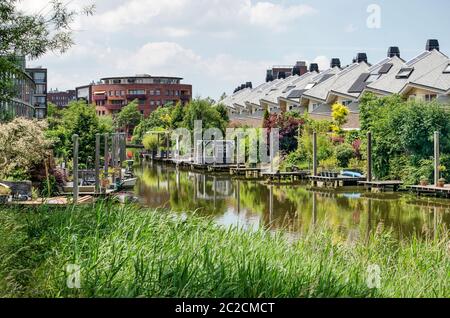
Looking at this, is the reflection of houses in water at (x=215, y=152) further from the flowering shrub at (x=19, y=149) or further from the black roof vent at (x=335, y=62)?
the flowering shrub at (x=19, y=149)

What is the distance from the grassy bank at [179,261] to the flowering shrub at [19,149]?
916 cm

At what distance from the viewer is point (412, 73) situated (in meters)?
34.2

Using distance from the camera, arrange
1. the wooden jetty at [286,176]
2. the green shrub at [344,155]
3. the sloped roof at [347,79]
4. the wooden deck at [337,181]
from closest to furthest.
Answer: the wooden deck at [337,181]
the wooden jetty at [286,176]
the green shrub at [344,155]
the sloped roof at [347,79]

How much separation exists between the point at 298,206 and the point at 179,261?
1466 cm

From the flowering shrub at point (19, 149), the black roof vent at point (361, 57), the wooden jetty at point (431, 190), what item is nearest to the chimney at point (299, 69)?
the black roof vent at point (361, 57)

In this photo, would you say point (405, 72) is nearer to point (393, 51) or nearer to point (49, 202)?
point (393, 51)

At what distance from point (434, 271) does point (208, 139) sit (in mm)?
38571

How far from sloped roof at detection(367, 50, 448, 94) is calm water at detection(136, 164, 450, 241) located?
9.27m

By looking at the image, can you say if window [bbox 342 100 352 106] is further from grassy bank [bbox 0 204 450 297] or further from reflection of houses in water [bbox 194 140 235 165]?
grassy bank [bbox 0 204 450 297]

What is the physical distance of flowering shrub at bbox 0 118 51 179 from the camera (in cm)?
1719

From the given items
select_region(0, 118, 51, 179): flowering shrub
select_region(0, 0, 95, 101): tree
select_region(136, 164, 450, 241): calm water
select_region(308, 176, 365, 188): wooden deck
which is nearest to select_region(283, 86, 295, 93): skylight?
select_region(136, 164, 450, 241): calm water

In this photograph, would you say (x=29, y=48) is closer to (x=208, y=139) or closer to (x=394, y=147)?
(x=394, y=147)

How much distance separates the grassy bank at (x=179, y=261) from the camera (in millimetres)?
5277

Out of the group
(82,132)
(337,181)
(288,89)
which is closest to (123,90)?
(82,132)
